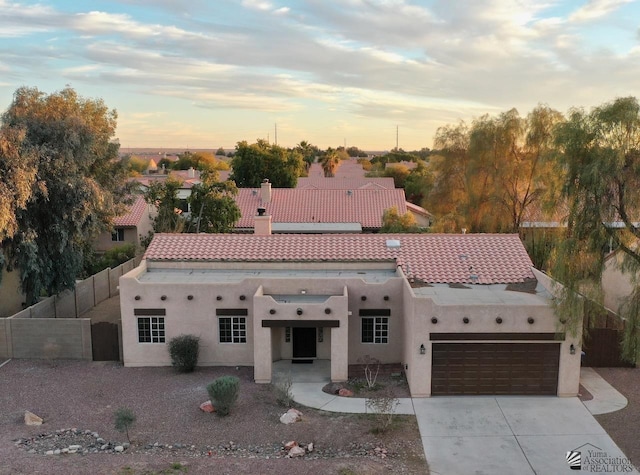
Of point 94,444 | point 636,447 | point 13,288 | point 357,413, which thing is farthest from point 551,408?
point 13,288

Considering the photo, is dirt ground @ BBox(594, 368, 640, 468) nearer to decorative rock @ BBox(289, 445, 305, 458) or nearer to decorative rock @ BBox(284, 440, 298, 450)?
decorative rock @ BBox(289, 445, 305, 458)

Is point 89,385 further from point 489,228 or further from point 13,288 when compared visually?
point 489,228

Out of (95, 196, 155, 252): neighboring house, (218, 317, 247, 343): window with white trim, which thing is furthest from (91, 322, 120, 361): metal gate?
(95, 196, 155, 252): neighboring house

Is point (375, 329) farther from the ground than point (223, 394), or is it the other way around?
point (375, 329)

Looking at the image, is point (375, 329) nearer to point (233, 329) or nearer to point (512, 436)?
point (233, 329)

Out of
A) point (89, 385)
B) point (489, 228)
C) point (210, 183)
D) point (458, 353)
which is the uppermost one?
point (210, 183)

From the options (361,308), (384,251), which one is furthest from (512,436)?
(384,251)

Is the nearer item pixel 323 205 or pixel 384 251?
pixel 384 251
